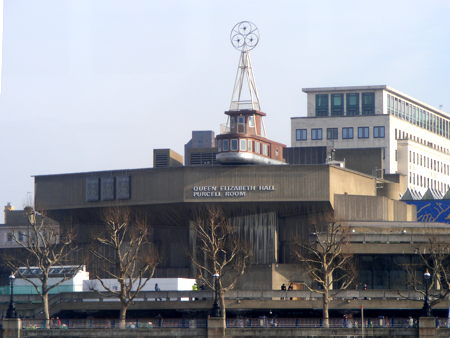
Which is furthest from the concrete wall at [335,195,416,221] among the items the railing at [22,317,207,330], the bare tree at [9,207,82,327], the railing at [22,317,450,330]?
the railing at [22,317,207,330]

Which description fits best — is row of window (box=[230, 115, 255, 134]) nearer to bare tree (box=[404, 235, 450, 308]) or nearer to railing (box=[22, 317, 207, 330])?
bare tree (box=[404, 235, 450, 308])

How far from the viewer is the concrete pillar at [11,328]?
88.2 m

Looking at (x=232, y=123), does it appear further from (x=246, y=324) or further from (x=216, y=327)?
(x=216, y=327)

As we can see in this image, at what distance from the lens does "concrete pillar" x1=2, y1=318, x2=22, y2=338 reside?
289 ft

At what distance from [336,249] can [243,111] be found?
37005 millimetres

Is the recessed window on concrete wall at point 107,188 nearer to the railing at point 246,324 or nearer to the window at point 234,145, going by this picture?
the window at point 234,145

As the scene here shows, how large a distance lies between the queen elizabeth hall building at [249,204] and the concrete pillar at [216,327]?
34.6m

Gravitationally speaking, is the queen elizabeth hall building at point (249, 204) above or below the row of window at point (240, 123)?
below

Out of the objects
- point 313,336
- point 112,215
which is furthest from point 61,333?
point 112,215

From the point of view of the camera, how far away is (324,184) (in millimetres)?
122812

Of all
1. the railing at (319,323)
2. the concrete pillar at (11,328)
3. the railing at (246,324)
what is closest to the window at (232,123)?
the railing at (246,324)

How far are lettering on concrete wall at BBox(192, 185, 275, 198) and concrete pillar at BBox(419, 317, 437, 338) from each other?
154 feet

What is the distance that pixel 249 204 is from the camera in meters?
124

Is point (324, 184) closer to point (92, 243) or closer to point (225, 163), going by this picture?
point (225, 163)
